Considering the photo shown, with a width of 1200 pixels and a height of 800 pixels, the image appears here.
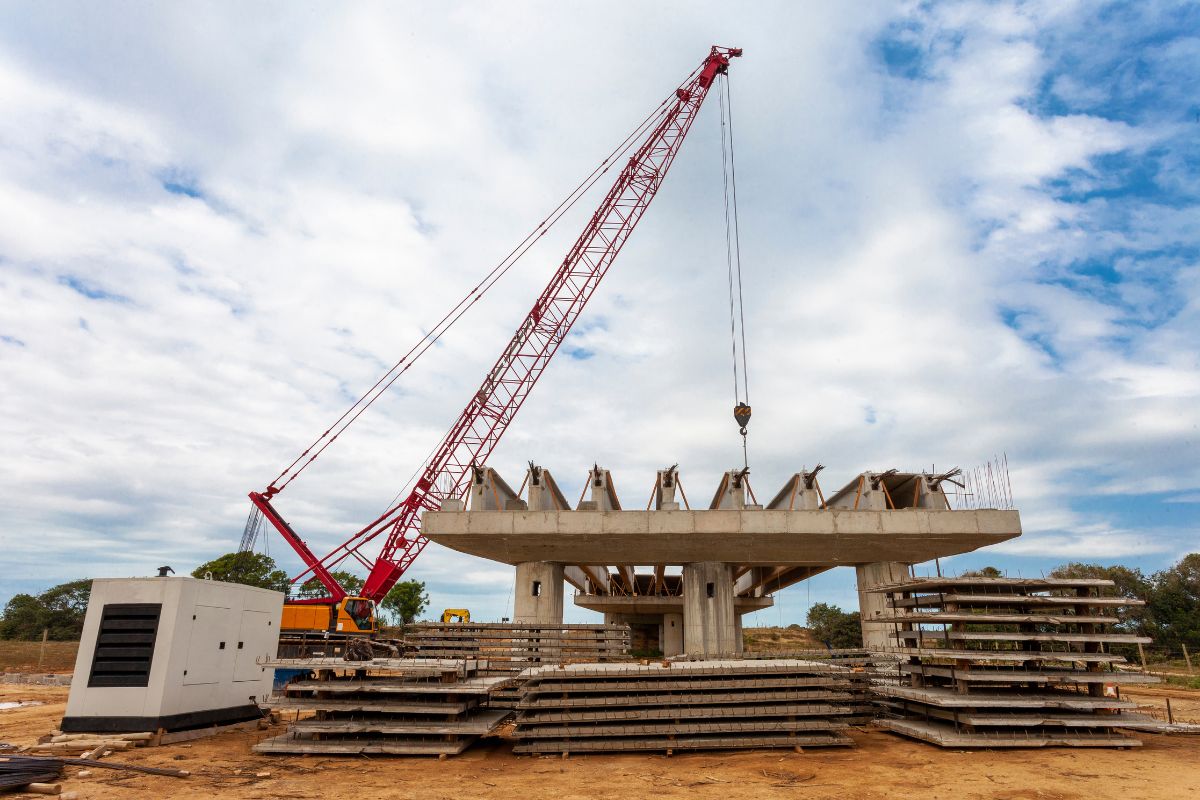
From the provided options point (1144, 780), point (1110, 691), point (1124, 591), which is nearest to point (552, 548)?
point (1144, 780)

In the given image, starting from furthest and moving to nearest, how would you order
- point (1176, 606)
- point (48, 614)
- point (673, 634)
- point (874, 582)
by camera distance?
point (48, 614), point (1176, 606), point (673, 634), point (874, 582)

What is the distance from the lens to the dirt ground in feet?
30.5

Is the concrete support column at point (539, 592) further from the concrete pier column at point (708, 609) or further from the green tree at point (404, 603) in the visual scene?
the green tree at point (404, 603)

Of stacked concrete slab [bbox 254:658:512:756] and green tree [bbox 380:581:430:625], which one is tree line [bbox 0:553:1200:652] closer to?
green tree [bbox 380:581:430:625]

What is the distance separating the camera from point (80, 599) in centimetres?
7150

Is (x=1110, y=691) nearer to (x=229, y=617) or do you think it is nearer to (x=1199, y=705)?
(x=1199, y=705)

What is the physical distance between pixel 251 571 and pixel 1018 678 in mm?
73346

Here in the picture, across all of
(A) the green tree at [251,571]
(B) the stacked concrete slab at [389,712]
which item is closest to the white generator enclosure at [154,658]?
(B) the stacked concrete slab at [389,712]

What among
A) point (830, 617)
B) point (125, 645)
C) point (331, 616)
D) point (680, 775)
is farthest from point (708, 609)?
point (830, 617)

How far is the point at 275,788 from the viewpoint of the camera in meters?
9.55

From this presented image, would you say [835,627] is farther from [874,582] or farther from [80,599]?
[80,599]

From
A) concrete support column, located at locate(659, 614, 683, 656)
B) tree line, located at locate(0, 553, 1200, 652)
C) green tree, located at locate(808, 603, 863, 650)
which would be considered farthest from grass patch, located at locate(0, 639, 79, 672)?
green tree, located at locate(808, 603, 863, 650)

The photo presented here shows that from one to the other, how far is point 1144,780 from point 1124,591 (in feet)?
234

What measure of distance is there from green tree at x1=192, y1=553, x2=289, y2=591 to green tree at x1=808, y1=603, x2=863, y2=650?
5399 cm
